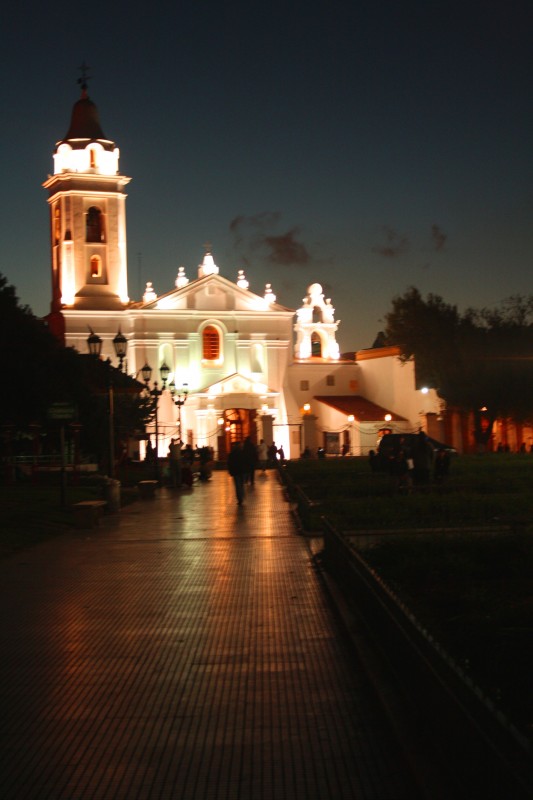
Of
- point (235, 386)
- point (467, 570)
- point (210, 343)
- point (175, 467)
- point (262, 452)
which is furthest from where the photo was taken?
point (210, 343)

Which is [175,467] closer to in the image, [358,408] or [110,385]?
[110,385]

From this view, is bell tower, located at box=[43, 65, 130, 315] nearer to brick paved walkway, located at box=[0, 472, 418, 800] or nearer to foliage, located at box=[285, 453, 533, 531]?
foliage, located at box=[285, 453, 533, 531]

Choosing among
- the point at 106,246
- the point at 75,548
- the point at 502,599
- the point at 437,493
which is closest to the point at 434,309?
the point at 106,246

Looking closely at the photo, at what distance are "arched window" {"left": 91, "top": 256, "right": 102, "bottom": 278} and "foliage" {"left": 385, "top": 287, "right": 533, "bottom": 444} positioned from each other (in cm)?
1927

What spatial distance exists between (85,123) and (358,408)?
25.9 metres

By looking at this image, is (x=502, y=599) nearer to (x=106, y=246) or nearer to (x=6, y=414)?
(x=6, y=414)

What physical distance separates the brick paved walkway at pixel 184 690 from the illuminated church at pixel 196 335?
57549mm

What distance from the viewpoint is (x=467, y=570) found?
1137cm

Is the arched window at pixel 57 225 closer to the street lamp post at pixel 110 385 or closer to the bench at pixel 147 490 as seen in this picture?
the street lamp post at pixel 110 385

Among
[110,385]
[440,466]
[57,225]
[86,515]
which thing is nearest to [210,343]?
[57,225]

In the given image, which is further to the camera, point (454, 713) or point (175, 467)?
point (175, 467)

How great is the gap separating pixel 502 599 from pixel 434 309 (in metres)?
59.6

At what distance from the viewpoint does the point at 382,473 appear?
37.6 meters

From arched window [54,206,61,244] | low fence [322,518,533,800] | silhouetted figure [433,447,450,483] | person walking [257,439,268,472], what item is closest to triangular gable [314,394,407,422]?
person walking [257,439,268,472]
